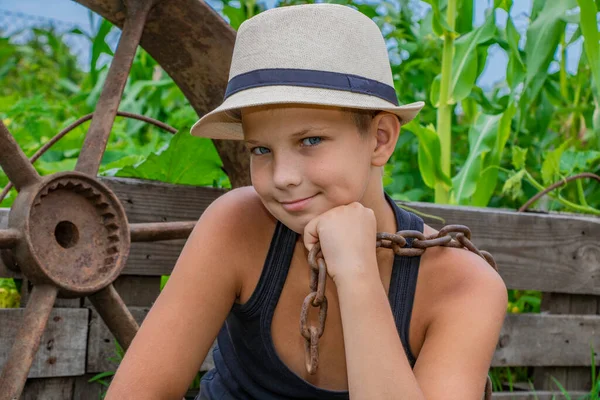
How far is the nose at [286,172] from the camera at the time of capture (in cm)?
120

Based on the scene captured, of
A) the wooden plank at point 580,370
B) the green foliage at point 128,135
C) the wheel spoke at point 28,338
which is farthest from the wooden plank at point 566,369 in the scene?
the wheel spoke at point 28,338

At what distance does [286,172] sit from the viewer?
1200 millimetres

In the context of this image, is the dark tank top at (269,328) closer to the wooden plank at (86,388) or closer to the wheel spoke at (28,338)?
the wheel spoke at (28,338)

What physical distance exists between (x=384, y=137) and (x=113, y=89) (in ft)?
2.18

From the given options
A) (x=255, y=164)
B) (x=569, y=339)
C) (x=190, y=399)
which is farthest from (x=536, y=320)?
(x=255, y=164)

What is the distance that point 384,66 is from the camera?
1.30 metres

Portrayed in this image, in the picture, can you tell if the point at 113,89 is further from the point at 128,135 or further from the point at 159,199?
the point at 128,135

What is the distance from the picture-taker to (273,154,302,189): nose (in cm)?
120

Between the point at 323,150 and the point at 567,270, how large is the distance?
1.45 metres

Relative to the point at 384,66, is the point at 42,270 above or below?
below

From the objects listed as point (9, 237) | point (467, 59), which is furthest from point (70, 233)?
point (467, 59)

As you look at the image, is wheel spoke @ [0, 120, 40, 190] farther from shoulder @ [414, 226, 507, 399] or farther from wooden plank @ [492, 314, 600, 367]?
wooden plank @ [492, 314, 600, 367]

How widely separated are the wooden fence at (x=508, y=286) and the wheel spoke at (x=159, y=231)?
0.13 meters

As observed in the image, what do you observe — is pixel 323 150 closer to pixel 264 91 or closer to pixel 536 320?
pixel 264 91
